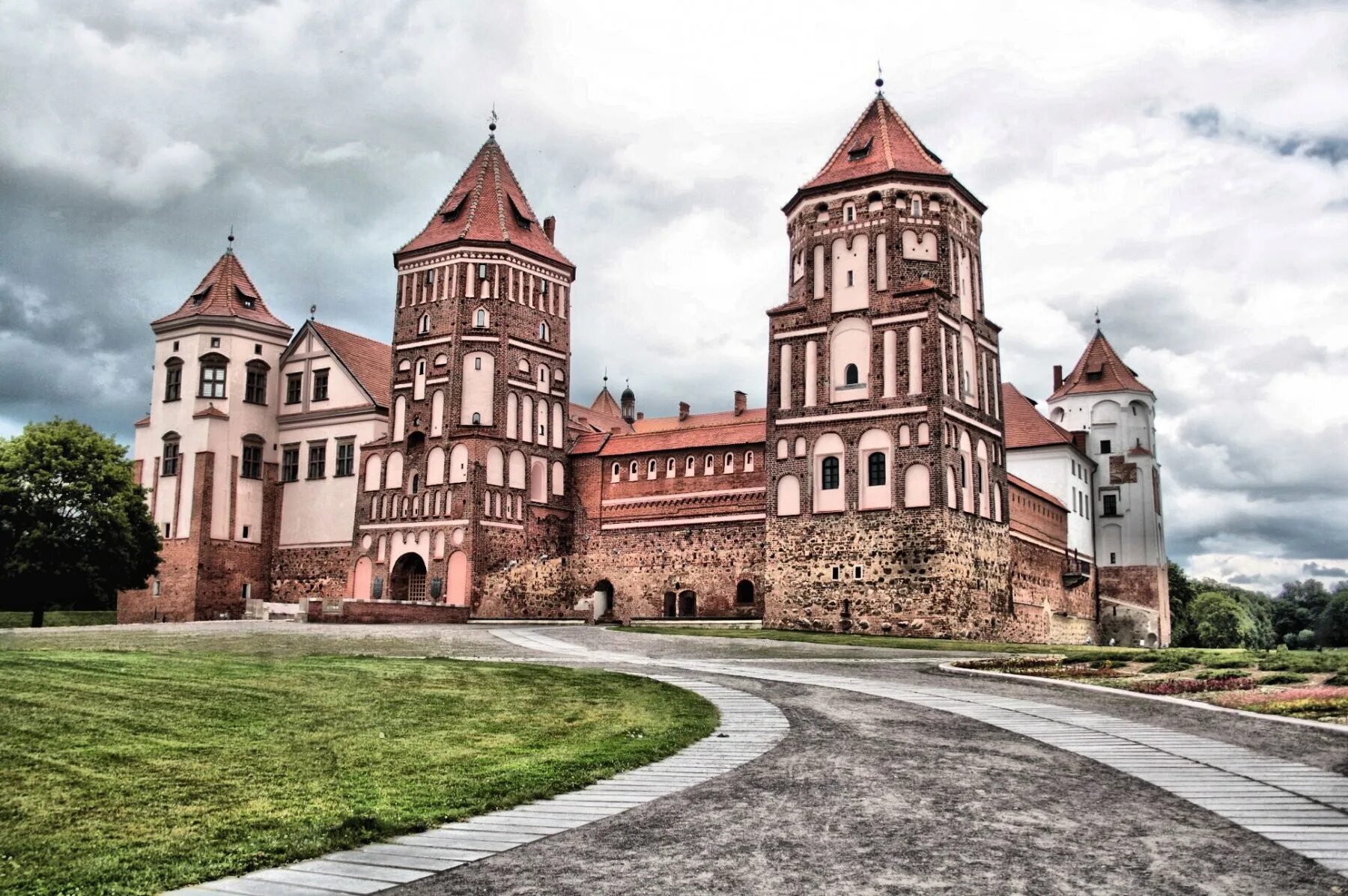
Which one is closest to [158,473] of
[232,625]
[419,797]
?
[232,625]

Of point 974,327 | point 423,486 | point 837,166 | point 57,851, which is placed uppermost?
point 837,166

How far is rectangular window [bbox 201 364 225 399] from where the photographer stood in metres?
54.2

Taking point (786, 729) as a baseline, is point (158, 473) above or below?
above

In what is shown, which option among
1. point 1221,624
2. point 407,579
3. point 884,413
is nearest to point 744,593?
point 884,413

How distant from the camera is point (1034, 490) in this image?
5612 centimetres

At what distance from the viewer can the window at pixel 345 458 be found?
5381 centimetres

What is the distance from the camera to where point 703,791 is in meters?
8.77

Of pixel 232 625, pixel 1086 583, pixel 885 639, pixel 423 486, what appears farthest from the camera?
pixel 1086 583

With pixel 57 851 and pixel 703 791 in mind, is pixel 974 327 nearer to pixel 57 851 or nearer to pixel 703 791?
pixel 703 791

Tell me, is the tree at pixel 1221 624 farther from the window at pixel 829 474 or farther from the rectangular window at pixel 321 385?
the rectangular window at pixel 321 385

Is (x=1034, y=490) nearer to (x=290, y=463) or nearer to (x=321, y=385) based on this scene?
(x=321, y=385)

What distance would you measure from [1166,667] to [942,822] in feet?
47.1

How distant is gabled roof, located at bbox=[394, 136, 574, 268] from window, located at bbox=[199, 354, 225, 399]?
9848 mm

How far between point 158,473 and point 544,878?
5285 cm
